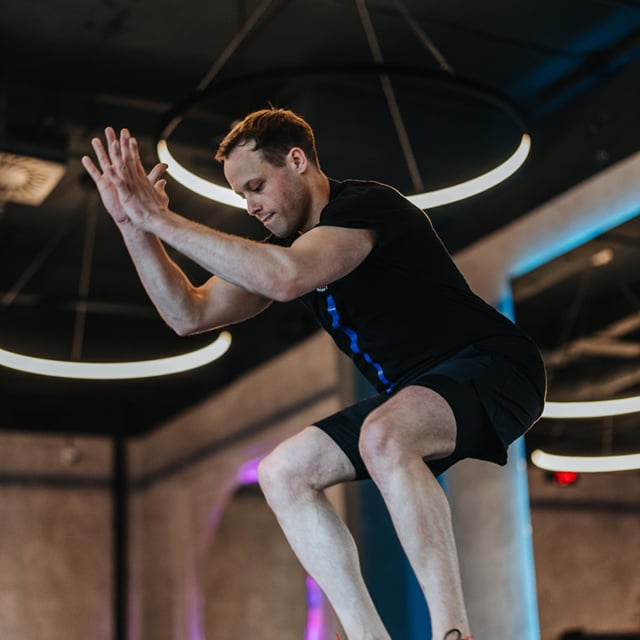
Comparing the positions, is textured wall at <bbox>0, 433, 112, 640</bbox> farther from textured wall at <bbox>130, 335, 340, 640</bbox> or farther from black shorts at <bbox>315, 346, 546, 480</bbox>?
black shorts at <bbox>315, 346, 546, 480</bbox>

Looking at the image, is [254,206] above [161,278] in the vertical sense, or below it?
above

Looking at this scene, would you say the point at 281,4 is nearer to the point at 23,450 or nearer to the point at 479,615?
the point at 479,615

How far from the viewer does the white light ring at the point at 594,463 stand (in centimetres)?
707

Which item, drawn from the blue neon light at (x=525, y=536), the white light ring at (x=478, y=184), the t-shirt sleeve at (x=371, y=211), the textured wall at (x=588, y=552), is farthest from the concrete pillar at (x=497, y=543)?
the t-shirt sleeve at (x=371, y=211)

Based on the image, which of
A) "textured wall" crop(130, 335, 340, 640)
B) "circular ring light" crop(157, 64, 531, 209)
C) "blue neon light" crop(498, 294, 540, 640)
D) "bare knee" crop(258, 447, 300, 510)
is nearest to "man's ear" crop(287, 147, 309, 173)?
"bare knee" crop(258, 447, 300, 510)

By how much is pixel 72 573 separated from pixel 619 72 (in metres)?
9.09

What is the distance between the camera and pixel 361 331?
317cm

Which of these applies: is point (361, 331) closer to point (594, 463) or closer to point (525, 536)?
point (594, 463)

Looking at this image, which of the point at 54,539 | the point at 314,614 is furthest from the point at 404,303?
the point at 54,539

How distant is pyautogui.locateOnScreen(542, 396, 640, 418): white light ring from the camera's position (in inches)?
279

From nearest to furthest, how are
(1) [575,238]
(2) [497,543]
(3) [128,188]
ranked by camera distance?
(3) [128,188] < (1) [575,238] < (2) [497,543]

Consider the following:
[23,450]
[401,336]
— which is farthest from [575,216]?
[23,450]

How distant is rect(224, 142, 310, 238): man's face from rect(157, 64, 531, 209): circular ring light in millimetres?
2460

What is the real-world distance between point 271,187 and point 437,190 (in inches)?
126
